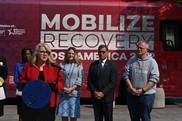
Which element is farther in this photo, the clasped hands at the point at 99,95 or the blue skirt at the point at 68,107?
the blue skirt at the point at 68,107

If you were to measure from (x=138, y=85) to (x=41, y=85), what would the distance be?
223cm

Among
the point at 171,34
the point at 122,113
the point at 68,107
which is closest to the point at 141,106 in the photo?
the point at 68,107

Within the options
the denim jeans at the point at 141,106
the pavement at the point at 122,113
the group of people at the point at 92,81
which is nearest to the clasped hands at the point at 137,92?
the group of people at the point at 92,81

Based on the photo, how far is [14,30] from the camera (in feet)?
48.4

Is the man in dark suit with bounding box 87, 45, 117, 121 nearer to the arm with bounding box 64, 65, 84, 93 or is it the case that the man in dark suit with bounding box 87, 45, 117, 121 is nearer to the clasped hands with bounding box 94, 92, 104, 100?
the clasped hands with bounding box 94, 92, 104, 100

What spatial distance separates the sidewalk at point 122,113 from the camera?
40.2 ft

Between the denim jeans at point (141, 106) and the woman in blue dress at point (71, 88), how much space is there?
1.22 metres

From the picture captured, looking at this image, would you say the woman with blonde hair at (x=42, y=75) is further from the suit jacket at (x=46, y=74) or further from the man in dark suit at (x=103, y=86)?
the man in dark suit at (x=103, y=86)

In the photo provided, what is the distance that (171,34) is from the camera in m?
15.6

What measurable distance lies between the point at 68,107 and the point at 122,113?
4851 millimetres

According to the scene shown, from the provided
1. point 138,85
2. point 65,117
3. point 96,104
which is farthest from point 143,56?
point 65,117

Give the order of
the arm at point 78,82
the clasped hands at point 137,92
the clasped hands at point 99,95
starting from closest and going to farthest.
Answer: the clasped hands at point 137,92, the clasped hands at point 99,95, the arm at point 78,82

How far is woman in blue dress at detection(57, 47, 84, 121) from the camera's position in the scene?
8.92 meters

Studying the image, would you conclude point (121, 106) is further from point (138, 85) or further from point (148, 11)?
point (138, 85)
